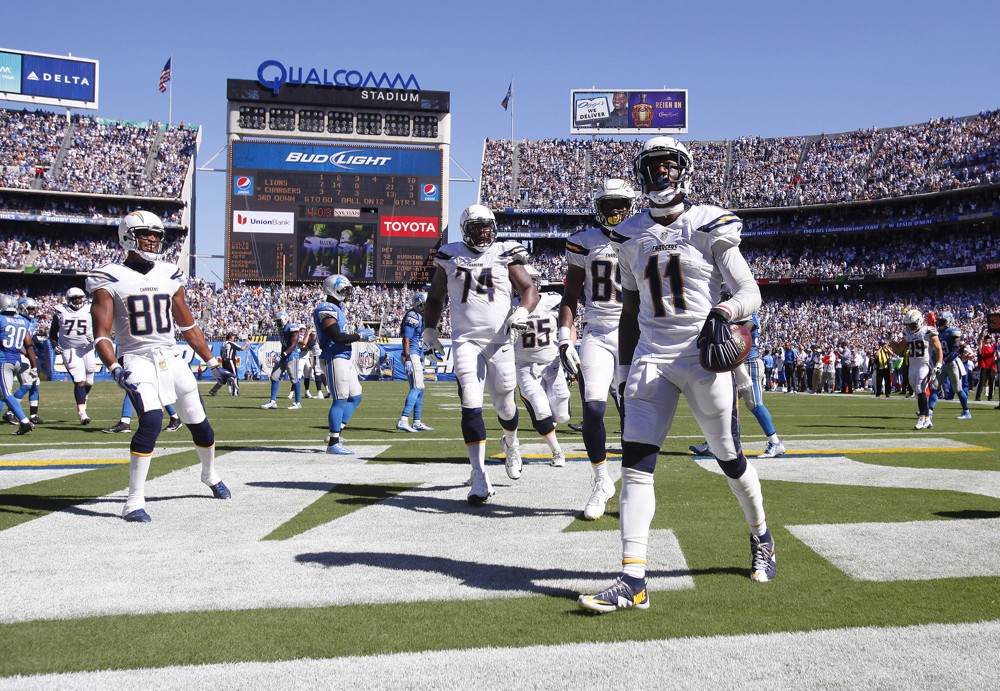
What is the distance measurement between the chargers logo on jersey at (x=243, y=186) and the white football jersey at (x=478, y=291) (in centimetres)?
4400

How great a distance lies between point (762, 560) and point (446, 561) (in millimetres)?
1599

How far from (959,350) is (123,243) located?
47.7 ft

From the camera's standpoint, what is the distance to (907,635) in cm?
324

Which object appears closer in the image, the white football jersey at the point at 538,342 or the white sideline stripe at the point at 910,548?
the white sideline stripe at the point at 910,548

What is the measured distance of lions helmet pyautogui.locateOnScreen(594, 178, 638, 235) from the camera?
6.32 metres

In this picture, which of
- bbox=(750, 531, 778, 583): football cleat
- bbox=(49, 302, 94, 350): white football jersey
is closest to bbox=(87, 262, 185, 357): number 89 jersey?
bbox=(750, 531, 778, 583): football cleat

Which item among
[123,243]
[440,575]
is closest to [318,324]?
[123,243]

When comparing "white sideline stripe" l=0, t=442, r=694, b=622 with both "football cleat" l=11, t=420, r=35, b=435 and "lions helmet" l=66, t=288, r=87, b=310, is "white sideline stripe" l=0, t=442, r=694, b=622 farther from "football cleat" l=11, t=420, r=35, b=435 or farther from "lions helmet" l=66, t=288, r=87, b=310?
"lions helmet" l=66, t=288, r=87, b=310

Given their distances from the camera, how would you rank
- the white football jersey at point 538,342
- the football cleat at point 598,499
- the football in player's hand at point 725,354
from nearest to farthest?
the football in player's hand at point 725,354, the football cleat at point 598,499, the white football jersey at point 538,342

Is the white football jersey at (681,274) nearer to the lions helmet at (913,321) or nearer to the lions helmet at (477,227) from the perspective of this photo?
the lions helmet at (477,227)

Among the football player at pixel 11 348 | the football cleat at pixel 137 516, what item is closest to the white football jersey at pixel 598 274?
the football cleat at pixel 137 516

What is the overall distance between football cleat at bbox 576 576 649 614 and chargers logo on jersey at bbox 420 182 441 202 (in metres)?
47.2

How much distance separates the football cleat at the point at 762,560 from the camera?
4.04 m

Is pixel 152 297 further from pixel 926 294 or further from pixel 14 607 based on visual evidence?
pixel 926 294
